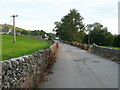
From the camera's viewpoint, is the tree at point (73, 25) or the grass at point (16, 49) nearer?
the grass at point (16, 49)

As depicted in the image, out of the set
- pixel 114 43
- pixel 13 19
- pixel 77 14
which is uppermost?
pixel 77 14

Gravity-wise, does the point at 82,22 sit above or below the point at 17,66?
above

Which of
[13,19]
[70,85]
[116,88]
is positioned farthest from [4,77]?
[13,19]

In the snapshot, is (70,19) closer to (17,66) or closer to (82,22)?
(82,22)

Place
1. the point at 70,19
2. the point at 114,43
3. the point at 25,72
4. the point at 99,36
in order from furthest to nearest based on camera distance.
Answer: the point at 99,36 < the point at 70,19 < the point at 114,43 < the point at 25,72

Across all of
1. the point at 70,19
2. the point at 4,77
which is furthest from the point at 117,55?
the point at 70,19

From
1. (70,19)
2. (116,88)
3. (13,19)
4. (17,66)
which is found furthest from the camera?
(70,19)

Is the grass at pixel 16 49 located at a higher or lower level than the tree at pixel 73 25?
lower

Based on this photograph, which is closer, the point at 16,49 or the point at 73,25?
the point at 16,49

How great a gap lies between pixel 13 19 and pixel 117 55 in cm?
3303

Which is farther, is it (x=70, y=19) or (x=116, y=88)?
(x=70, y=19)

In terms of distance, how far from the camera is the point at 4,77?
4910 millimetres

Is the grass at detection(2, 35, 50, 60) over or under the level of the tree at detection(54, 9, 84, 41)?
under

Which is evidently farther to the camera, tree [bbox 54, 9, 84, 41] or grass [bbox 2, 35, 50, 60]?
tree [bbox 54, 9, 84, 41]
